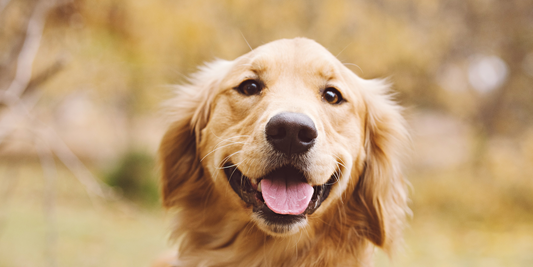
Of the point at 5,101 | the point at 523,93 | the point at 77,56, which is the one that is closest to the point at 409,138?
the point at 5,101

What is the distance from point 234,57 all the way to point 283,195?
5.63m

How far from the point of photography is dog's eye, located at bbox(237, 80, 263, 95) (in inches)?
109

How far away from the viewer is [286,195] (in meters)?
2.32

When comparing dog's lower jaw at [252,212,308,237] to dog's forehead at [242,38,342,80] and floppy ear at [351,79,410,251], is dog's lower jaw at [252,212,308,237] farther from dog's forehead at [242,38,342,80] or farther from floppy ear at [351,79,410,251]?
dog's forehead at [242,38,342,80]

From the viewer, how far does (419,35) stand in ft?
29.1

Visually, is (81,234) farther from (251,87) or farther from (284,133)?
(284,133)

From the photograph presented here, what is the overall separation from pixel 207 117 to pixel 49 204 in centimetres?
231

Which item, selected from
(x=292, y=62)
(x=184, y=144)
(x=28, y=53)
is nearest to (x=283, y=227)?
(x=292, y=62)

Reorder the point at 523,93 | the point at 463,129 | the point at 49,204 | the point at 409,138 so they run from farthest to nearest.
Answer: the point at 463,129
the point at 523,93
the point at 49,204
the point at 409,138

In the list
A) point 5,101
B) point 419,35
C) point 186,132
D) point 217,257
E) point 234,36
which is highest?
point 419,35

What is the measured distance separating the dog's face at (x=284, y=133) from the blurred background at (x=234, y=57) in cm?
57

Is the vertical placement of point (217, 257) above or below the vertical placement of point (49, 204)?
above

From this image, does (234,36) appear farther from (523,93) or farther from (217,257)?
(523,93)

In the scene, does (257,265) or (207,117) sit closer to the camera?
(257,265)
